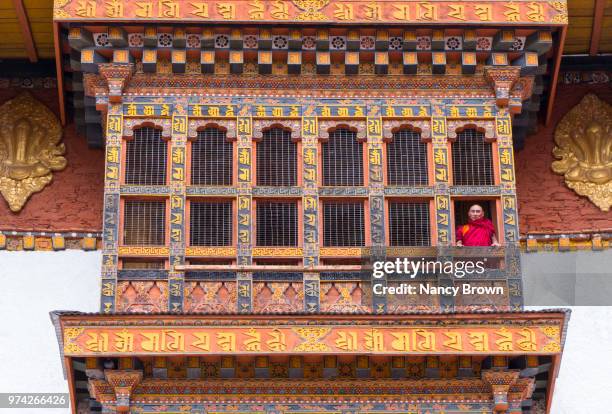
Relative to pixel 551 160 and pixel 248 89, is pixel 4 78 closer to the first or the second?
pixel 248 89

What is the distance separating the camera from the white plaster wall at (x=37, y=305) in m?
17.8

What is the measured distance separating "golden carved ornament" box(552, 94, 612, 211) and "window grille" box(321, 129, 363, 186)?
11.8ft

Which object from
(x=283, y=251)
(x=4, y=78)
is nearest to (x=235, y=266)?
Result: (x=283, y=251)

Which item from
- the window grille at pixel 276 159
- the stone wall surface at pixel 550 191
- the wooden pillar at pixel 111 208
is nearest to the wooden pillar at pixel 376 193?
the window grille at pixel 276 159

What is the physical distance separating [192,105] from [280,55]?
51.2 inches

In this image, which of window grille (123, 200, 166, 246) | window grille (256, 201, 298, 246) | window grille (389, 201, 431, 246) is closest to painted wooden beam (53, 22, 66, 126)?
window grille (123, 200, 166, 246)

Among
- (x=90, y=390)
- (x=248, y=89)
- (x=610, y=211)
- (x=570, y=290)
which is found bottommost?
(x=90, y=390)

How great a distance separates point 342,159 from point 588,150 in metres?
4.19

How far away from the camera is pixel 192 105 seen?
718 inches

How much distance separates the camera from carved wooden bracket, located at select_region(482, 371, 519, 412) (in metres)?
16.7

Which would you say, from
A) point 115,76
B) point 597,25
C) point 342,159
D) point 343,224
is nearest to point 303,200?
point 343,224

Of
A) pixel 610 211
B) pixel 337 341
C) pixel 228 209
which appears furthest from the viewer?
pixel 610 211

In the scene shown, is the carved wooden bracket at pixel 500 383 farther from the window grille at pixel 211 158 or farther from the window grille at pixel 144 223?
the window grille at pixel 144 223

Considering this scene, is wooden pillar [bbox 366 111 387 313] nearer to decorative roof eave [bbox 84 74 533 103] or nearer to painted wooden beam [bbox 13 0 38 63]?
decorative roof eave [bbox 84 74 533 103]
